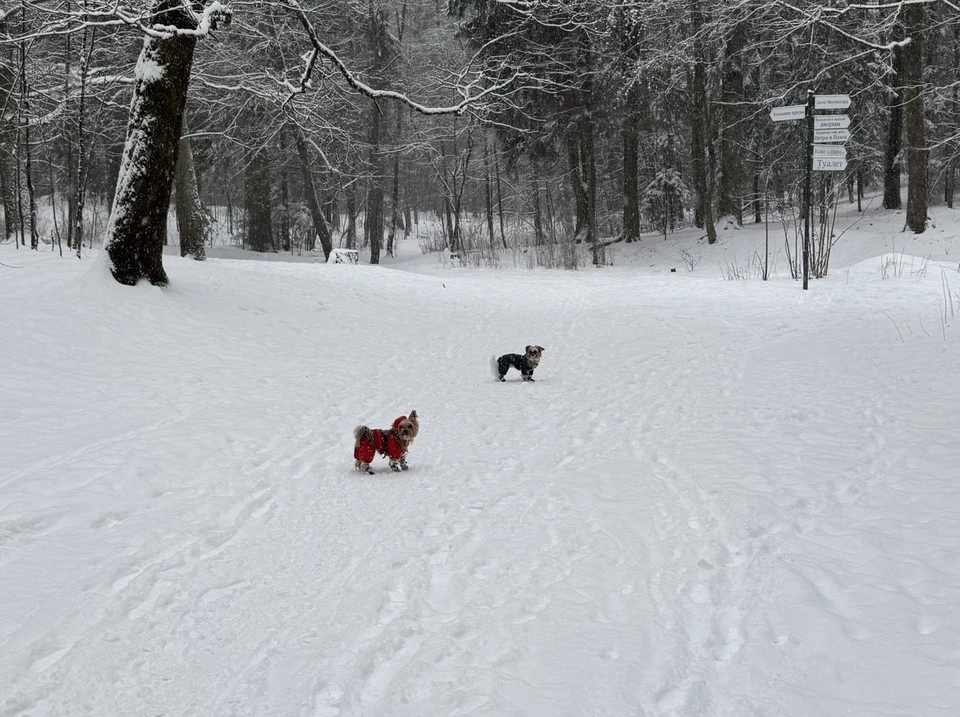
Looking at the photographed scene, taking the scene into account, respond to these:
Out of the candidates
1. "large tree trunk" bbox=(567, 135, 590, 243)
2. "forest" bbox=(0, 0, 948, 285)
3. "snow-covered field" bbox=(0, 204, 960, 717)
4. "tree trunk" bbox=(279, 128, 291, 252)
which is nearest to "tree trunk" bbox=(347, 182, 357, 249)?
"forest" bbox=(0, 0, 948, 285)

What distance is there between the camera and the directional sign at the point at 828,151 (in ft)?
45.3

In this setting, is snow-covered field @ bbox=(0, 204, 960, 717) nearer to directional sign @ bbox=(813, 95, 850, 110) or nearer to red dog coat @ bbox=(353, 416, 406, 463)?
red dog coat @ bbox=(353, 416, 406, 463)

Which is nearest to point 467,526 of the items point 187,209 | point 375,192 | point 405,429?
point 405,429

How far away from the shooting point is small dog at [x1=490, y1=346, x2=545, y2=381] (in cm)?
916

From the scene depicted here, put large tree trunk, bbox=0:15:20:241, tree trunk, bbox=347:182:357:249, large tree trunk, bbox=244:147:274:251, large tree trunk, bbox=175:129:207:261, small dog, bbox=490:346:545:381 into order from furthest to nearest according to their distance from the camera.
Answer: tree trunk, bbox=347:182:357:249 → large tree trunk, bbox=244:147:274:251 → large tree trunk, bbox=175:129:207:261 → large tree trunk, bbox=0:15:20:241 → small dog, bbox=490:346:545:381

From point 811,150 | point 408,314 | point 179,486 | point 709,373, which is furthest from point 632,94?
point 179,486

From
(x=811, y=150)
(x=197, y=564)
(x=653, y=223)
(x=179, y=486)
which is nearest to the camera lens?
(x=197, y=564)

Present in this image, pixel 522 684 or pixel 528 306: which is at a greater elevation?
pixel 528 306

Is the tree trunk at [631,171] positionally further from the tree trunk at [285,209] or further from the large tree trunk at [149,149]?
the large tree trunk at [149,149]

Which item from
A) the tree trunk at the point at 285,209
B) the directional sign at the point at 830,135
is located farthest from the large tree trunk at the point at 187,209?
the tree trunk at the point at 285,209

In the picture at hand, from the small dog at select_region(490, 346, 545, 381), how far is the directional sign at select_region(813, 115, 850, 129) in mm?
8866

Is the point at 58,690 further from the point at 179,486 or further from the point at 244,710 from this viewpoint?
the point at 179,486

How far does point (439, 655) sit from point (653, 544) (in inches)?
65.5

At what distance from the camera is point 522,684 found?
2.91 meters
